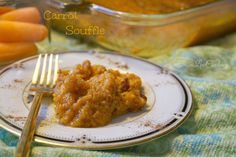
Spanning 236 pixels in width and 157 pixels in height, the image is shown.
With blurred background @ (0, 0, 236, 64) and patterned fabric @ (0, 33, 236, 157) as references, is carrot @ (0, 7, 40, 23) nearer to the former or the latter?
blurred background @ (0, 0, 236, 64)

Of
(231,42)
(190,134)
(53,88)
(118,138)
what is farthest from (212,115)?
(231,42)

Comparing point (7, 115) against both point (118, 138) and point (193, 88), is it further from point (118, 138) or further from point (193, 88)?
point (193, 88)

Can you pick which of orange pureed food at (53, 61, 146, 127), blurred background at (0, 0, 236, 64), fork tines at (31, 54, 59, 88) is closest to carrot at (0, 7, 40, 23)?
blurred background at (0, 0, 236, 64)

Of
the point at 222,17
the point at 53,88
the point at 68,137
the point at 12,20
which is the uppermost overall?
the point at 222,17

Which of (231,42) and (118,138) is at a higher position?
(231,42)

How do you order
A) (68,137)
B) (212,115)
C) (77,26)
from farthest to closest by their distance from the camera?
(77,26), (212,115), (68,137)

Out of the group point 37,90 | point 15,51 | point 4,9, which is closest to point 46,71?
point 37,90

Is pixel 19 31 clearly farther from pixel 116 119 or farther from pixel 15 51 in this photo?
pixel 116 119
